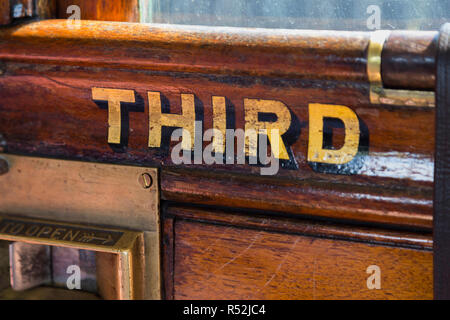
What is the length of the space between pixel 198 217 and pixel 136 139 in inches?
7.4

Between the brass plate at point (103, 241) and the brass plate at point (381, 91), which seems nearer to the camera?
the brass plate at point (381, 91)

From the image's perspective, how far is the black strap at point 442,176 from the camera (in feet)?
2.67

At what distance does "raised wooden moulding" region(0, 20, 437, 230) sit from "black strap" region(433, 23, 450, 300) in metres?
0.03

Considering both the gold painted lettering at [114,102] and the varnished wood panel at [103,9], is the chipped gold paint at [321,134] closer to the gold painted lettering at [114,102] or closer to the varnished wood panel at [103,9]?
the gold painted lettering at [114,102]

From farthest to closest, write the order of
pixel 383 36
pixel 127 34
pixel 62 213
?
pixel 62 213 < pixel 127 34 < pixel 383 36

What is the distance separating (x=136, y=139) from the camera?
1.06 m

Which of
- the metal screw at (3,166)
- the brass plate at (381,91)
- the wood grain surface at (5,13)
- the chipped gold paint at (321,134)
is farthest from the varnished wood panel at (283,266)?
the wood grain surface at (5,13)

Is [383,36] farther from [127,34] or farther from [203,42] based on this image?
[127,34]

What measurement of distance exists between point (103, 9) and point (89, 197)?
399mm

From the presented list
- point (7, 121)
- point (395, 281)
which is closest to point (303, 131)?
point (395, 281)

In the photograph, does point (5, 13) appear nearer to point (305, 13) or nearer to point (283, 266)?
point (305, 13)

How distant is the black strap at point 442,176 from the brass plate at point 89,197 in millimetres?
496

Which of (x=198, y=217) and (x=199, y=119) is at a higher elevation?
(x=199, y=119)

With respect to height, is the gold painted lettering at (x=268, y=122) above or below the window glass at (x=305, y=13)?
below
